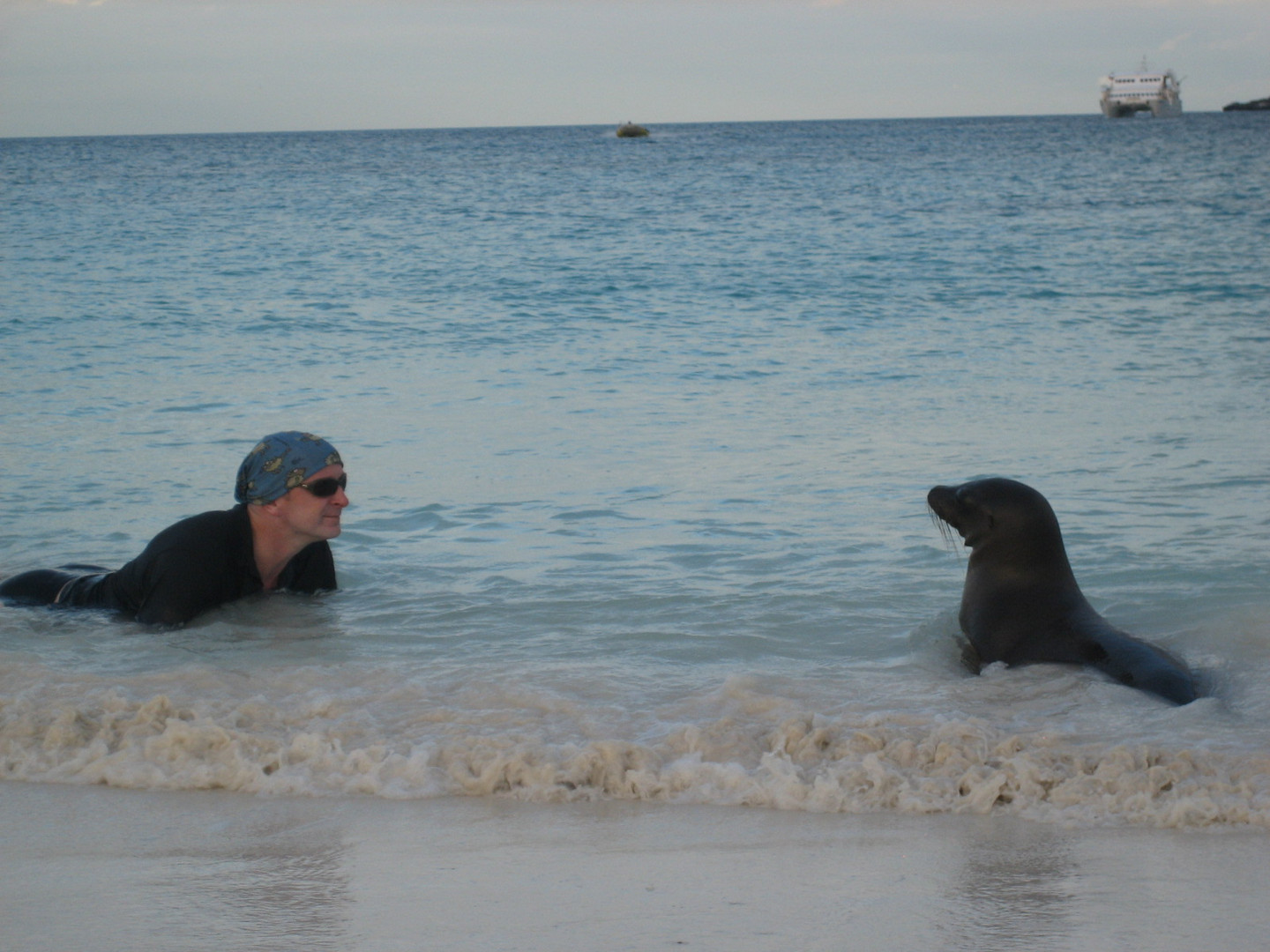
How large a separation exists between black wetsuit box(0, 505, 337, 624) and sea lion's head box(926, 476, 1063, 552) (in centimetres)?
303

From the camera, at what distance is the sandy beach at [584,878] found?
2.80 metres

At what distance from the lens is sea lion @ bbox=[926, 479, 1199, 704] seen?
16.7 ft

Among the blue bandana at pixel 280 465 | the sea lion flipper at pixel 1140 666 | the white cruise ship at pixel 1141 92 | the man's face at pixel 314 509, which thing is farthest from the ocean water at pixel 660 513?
the white cruise ship at pixel 1141 92

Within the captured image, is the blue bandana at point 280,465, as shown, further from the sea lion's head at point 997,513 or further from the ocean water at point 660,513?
the sea lion's head at point 997,513

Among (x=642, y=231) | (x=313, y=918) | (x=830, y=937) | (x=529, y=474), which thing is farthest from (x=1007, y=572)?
(x=642, y=231)

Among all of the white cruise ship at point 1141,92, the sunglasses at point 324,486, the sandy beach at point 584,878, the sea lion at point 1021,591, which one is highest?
the white cruise ship at point 1141,92

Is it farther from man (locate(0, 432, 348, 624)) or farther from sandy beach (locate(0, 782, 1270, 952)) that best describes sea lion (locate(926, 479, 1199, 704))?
man (locate(0, 432, 348, 624))

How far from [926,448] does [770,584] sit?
3.89 m

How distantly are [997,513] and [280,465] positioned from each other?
10.3ft

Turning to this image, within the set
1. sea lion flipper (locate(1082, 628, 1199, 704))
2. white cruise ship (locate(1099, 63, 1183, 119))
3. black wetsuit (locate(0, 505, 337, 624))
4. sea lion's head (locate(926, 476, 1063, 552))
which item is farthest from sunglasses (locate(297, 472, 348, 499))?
white cruise ship (locate(1099, 63, 1183, 119))

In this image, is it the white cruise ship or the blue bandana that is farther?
the white cruise ship

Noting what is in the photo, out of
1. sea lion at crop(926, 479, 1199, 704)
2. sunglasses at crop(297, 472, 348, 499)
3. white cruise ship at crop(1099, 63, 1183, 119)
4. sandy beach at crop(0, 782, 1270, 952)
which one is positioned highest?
white cruise ship at crop(1099, 63, 1183, 119)

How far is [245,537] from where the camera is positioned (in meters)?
5.82

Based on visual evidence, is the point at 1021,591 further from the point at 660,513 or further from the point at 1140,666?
the point at 660,513
